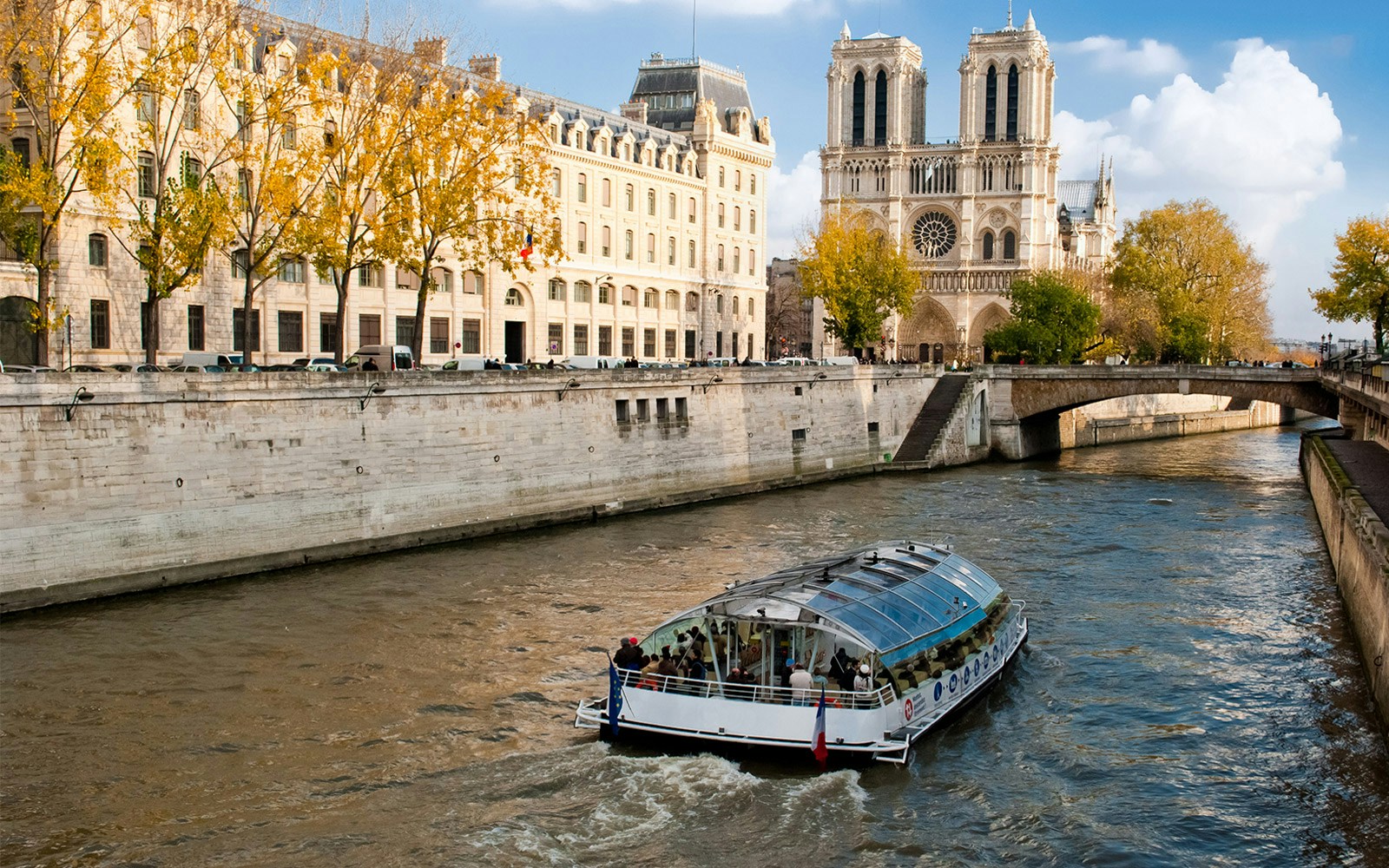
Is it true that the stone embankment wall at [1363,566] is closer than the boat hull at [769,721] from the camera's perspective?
No

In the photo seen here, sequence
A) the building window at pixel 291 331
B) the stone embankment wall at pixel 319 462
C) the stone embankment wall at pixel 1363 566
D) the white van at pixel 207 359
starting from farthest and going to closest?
the building window at pixel 291 331, the white van at pixel 207 359, the stone embankment wall at pixel 319 462, the stone embankment wall at pixel 1363 566

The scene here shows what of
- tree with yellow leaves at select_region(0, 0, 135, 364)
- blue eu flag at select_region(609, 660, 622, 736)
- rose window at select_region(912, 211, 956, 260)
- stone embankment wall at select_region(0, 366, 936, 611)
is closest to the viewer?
blue eu flag at select_region(609, 660, 622, 736)

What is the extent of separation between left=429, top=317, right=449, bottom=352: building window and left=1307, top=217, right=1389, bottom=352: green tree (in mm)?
52561

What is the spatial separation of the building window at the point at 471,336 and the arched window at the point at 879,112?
6969 cm

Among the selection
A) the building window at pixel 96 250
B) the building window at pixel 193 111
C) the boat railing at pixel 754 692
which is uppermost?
the building window at pixel 193 111

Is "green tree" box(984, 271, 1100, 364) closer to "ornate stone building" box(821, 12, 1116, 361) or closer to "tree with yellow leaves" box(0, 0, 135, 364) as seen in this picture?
"ornate stone building" box(821, 12, 1116, 361)

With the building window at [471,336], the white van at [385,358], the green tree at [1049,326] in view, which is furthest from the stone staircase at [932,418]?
the white van at [385,358]

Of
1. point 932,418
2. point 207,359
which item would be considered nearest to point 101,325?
point 207,359

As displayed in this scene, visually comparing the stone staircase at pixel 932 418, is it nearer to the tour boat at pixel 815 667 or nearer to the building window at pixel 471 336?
the building window at pixel 471 336

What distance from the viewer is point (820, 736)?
68.5 feet

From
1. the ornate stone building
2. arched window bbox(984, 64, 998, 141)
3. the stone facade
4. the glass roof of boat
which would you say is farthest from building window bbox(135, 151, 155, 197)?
arched window bbox(984, 64, 998, 141)

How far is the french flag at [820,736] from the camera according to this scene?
20.8 m

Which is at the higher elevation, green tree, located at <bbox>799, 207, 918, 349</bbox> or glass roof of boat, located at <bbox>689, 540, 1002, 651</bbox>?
green tree, located at <bbox>799, 207, 918, 349</bbox>

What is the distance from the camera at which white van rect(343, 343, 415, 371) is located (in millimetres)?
45219
